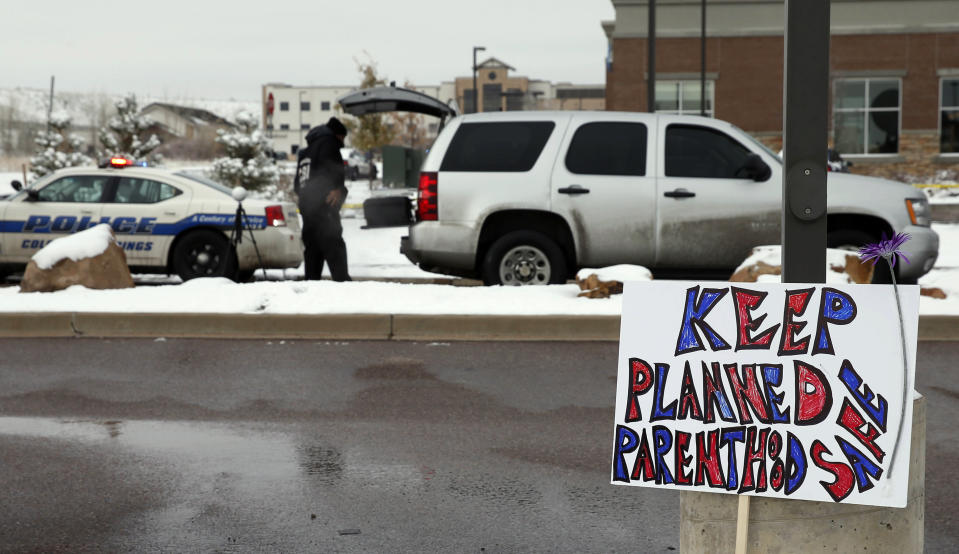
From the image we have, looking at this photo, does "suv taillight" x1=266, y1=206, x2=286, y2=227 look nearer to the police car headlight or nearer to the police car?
the police car

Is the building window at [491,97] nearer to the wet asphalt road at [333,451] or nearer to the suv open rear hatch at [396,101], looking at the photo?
the suv open rear hatch at [396,101]

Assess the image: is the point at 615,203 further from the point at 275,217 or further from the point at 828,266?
the point at 275,217

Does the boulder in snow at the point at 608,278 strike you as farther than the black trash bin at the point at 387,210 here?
No

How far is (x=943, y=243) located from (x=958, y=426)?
42.1 feet

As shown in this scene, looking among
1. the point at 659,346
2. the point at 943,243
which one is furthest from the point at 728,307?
the point at 943,243

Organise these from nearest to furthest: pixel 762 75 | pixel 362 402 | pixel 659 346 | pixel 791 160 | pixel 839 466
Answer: pixel 839 466
pixel 659 346
pixel 791 160
pixel 362 402
pixel 762 75

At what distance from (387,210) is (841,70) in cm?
2688

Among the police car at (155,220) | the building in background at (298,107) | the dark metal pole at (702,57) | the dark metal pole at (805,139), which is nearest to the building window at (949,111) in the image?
the dark metal pole at (702,57)

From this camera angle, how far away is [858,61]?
115ft

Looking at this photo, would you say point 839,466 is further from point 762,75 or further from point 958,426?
point 762,75

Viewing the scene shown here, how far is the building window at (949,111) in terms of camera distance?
35312 mm

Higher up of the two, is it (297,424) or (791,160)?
(791,160)

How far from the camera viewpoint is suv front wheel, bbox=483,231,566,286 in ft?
35.0

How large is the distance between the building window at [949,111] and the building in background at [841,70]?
31 mm
